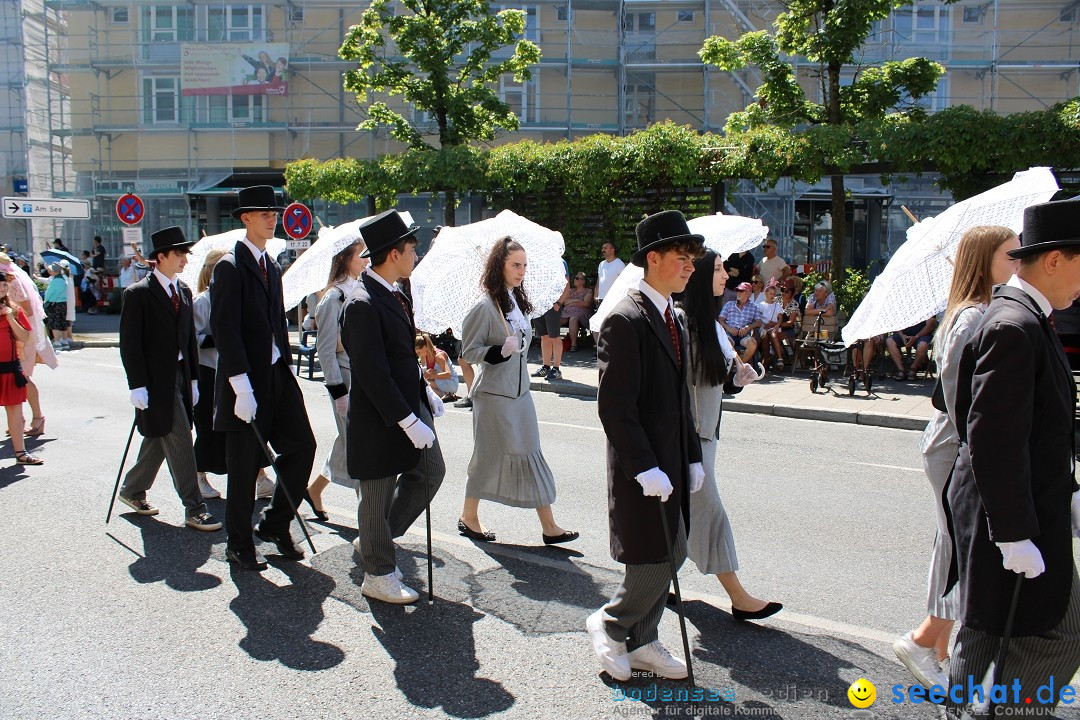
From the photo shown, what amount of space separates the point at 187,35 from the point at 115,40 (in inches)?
104

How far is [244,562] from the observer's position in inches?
211

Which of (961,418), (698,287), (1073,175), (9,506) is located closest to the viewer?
(961,418)

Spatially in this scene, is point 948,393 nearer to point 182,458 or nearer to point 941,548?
point 941,548

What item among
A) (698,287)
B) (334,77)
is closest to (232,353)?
(698,287)

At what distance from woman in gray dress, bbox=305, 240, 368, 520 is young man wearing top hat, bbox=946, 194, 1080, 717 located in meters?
3.93

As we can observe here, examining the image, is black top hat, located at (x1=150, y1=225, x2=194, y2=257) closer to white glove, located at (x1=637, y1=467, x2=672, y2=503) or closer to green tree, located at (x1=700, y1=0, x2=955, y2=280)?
white glove, located at (x1=637, y1=467, x2=672, y2=503)

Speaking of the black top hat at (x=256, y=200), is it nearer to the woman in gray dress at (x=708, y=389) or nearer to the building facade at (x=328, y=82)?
the woman in gray dress at (x=708, y=389)

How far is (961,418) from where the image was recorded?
321cm

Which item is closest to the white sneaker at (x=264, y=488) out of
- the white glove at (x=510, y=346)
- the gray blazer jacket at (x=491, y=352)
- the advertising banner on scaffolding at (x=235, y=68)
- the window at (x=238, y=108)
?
the gray blazer jacket at (x=491, y=352)

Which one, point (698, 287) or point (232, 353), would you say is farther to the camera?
point (232, 353)

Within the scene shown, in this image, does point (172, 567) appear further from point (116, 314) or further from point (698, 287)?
point (116, 314)

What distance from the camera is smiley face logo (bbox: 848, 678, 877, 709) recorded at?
3.78 meters

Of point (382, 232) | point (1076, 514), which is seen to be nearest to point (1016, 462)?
point (1076, 514)

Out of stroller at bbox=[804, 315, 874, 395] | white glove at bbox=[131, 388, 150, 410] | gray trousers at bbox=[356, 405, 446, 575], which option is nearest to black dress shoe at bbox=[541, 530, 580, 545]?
gray trousers at bbox=[356, 405, 446, 575]
